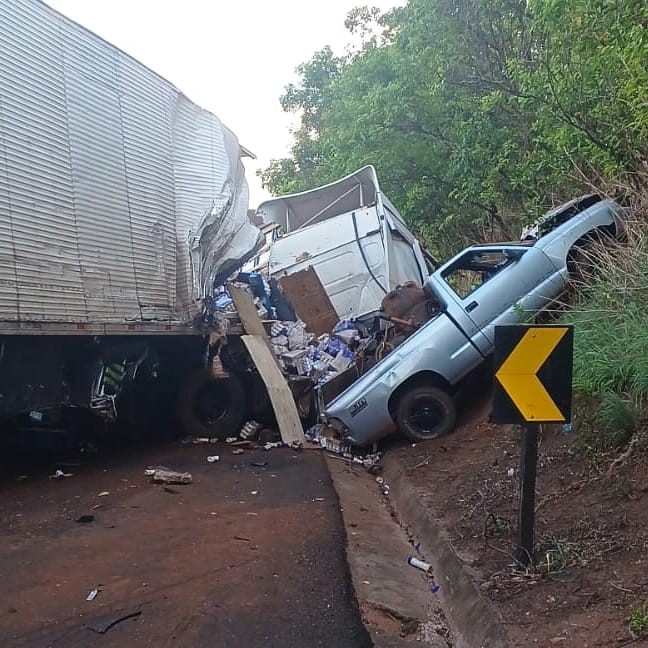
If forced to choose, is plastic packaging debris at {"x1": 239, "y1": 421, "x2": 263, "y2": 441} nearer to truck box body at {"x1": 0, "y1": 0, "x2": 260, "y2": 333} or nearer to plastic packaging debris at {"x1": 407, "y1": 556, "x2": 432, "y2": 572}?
truck box body at {"x1": 0, "y1": 0, "x2": 260, "y2": 333}

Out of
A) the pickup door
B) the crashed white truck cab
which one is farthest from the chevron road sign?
the crashed white truck cab

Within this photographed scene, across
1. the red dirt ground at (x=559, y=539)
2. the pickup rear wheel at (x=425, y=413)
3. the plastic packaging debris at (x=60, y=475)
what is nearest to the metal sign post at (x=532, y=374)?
the red dirt ground at (x=559, y=539)

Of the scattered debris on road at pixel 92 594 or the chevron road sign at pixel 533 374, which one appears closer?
the chevron road sign at pixel 533 374

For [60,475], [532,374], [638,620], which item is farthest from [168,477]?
[638,620]

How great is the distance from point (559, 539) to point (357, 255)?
25.5 feet

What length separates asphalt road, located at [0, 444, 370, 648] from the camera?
3676 millimetres

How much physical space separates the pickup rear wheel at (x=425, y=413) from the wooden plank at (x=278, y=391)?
4.75 feet

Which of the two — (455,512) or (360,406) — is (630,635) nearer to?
(455,512)

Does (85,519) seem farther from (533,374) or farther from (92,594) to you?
(533,374)

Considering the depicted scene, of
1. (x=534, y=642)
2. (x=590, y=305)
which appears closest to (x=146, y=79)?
(x=590, y=305)

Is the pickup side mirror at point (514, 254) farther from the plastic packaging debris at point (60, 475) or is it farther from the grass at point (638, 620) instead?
the grass at point (638, 620)

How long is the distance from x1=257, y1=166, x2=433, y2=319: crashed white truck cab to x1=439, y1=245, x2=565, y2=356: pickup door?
2598mm

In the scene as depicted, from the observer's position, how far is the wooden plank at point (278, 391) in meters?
9.54

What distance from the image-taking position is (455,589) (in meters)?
4.24
